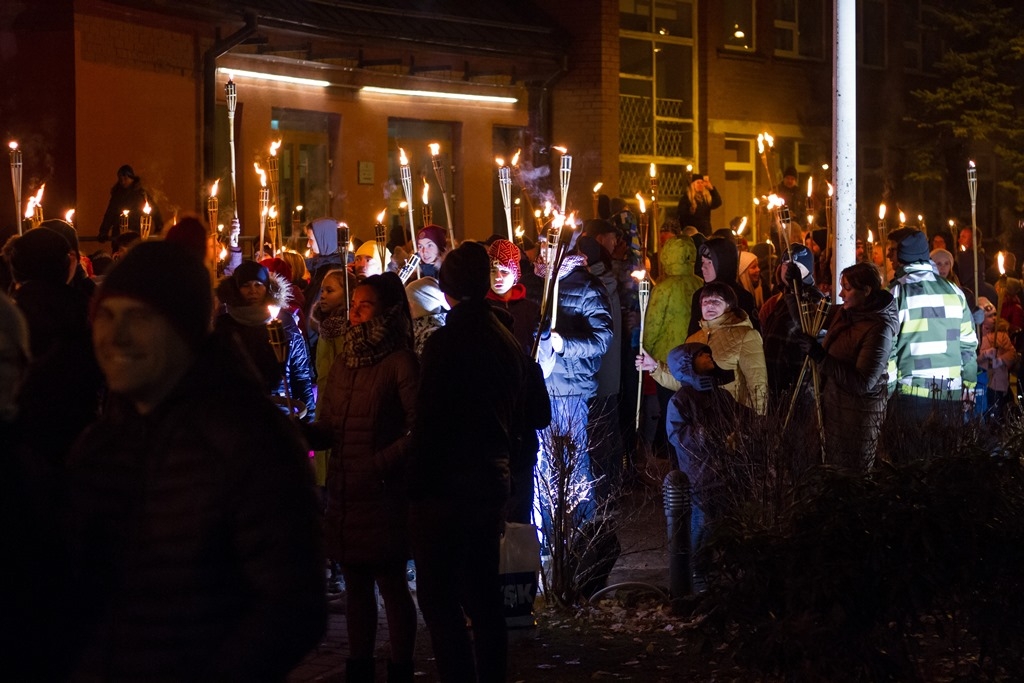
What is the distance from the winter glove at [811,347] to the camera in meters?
9.77

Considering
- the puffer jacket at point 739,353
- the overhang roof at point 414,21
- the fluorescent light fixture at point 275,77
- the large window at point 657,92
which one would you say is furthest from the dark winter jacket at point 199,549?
the large window at point 657,92

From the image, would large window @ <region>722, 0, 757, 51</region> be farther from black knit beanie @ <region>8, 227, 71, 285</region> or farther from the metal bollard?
black knit beanie @ <region>8, 227, 71, 285</region>

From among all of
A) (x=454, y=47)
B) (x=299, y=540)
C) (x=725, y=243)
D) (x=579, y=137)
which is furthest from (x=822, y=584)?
(x=579, y=137)

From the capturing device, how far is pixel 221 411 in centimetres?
313

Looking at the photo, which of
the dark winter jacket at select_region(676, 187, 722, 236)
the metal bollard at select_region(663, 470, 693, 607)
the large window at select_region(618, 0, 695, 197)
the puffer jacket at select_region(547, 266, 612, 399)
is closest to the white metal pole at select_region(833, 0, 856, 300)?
the puffer jacket at select_region(547, 266, 612, 399)

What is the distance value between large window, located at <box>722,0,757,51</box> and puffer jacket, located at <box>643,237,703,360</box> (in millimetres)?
19150

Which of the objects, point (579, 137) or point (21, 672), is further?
point (579, 137)

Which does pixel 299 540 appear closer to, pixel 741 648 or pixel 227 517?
pixel 227 517

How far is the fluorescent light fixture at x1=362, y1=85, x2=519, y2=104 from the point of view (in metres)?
22.2

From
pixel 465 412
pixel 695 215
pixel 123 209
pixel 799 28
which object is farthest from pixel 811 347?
pixel 799 28

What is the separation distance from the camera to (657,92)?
29375 mm

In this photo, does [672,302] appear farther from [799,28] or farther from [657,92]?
[799,28]

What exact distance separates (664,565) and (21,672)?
22.8ft

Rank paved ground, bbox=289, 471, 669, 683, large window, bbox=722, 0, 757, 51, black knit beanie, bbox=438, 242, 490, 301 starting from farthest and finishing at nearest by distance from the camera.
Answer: large window, bbox=722, 0, 757, 51
paved ground, bbox=289, 471, 669, 683
black knit beanie, bbox=438, 242, 490, 301
